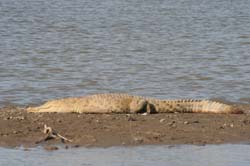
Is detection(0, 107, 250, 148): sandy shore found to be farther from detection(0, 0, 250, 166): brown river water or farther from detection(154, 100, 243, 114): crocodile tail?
detection(0, 0, 250, 166): brown river water

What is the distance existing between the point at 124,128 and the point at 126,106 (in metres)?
1.27

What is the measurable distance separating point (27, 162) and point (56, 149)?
2.02 feet

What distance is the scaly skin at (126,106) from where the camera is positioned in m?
10.6

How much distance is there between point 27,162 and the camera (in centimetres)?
777

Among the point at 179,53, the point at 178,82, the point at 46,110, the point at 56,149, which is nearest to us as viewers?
the point at 56,149

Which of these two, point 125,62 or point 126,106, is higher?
point 126,106

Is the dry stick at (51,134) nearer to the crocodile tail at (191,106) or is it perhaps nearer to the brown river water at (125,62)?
the brown river water at (125,62)

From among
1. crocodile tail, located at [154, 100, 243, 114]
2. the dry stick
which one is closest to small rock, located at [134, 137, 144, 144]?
the dry stick

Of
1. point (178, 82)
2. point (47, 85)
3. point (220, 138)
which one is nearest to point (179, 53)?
point (178, 82)

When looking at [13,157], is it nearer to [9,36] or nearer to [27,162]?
[27,162]

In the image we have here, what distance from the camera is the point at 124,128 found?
934 cm

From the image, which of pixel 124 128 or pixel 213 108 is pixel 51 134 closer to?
pixel 124 128

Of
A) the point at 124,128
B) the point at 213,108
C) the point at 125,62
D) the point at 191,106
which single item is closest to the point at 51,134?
the point at 124,128

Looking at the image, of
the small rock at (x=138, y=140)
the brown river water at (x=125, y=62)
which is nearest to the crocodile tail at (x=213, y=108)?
the brown river water at (x=125, y=62)
